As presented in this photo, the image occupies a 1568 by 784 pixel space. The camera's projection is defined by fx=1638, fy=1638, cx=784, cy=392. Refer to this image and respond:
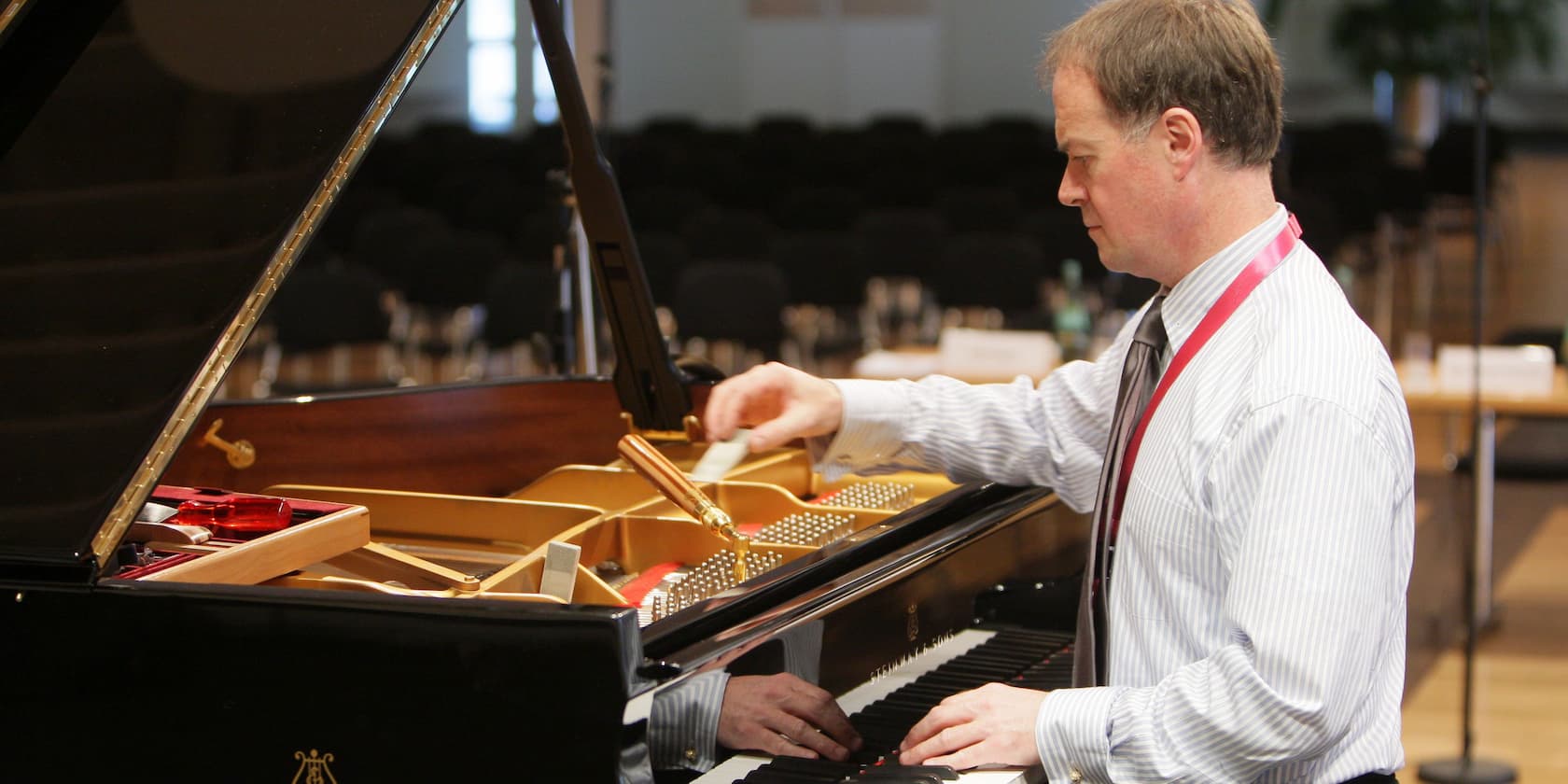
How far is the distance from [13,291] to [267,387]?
4.40m

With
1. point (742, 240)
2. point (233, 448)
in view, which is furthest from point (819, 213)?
point (233, 448)

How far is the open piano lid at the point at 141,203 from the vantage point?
1.63 m

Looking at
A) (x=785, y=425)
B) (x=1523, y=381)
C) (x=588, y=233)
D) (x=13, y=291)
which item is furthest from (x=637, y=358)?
(x=1523, y=381)

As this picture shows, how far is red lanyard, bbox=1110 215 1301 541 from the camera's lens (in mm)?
1670

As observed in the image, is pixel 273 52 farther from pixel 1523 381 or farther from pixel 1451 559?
pixel 1451 559

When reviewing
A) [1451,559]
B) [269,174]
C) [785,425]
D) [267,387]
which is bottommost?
[1451,559]

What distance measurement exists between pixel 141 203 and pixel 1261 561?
124 cm

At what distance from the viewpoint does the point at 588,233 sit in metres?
2.45

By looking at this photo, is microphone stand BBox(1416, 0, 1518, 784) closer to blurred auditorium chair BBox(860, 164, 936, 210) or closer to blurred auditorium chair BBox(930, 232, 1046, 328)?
blurred auditorium chair BBox(930, 232, 1046, 328)

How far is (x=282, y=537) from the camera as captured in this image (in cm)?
179

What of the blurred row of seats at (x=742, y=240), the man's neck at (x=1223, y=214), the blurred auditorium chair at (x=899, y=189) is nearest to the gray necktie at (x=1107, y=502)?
the man's neck at (x=1223, y=214)

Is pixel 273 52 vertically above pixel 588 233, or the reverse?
pixel 273 52

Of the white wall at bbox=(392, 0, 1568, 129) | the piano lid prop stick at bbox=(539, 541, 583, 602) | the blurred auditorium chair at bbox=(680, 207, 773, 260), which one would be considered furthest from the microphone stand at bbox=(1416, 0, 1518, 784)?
the white wall at bbox=(392, 0, 1568, 129)

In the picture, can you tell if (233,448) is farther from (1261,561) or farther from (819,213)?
(819,213)
